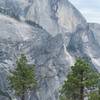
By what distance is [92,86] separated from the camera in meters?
58.7

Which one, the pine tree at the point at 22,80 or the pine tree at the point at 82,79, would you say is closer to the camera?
the pine tree at the point at 82,79

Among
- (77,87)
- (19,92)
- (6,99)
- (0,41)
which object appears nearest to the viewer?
(77,87)

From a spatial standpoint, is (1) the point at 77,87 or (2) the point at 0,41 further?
(2) the point at 0,41

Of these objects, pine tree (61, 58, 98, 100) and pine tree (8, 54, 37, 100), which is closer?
pine tree (61, 58, 98, 100)

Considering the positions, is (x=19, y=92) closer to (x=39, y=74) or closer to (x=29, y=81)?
(x=29, y=81)

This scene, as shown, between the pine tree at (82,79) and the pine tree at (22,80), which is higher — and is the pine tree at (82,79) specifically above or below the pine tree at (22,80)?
above

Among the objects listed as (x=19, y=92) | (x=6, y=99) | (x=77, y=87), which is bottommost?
(x=6, y=99)

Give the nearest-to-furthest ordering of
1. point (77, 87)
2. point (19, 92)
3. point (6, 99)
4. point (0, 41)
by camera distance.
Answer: point (77, 87) < point (19, 92) < point (6, 99) < point (0, 41)

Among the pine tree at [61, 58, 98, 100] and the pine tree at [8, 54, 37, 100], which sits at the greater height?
the pine tree at [61, 58, 98, 100]

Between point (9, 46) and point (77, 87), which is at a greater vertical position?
point (77, 87)

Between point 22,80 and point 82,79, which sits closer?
point 82,79

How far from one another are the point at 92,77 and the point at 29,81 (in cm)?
940

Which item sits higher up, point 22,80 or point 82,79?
point 82,79

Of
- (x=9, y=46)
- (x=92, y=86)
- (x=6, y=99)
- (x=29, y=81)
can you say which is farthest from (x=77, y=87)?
(x=9, y=46)
